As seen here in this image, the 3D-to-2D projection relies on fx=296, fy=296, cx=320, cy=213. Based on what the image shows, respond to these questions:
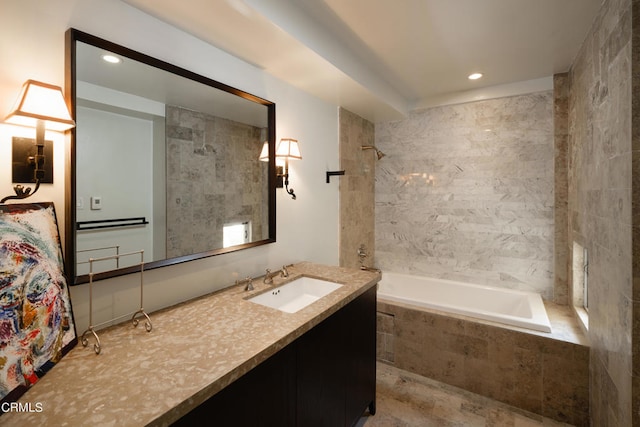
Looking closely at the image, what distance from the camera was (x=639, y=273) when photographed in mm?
1229

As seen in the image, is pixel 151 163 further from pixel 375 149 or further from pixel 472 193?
pixel 472 193

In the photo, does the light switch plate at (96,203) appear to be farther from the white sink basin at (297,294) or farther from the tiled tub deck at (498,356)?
the tiled tub deck at (498,356)

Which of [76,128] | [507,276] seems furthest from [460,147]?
[76,128]

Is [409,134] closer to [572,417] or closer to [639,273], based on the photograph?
[639,273]

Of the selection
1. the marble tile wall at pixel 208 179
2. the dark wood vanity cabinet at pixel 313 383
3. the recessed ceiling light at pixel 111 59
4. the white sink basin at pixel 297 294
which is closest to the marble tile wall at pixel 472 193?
the dark wood vanity cabinet at pixel 313 383

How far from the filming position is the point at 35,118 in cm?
98

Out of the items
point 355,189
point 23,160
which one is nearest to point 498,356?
point 355,189

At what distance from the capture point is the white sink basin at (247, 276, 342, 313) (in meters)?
1.79

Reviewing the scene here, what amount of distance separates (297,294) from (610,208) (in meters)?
1.78

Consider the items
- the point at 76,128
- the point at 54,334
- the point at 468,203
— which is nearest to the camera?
the point at 54,334

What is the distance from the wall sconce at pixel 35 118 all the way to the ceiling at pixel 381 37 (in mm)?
613

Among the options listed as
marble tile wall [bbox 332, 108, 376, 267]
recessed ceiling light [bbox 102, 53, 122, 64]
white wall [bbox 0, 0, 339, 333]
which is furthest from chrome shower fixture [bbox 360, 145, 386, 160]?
recessed ceiling light [bbox 102, 53, 122, 64]

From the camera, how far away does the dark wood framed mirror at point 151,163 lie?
1.18m

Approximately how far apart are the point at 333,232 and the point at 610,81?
83.5 inches
